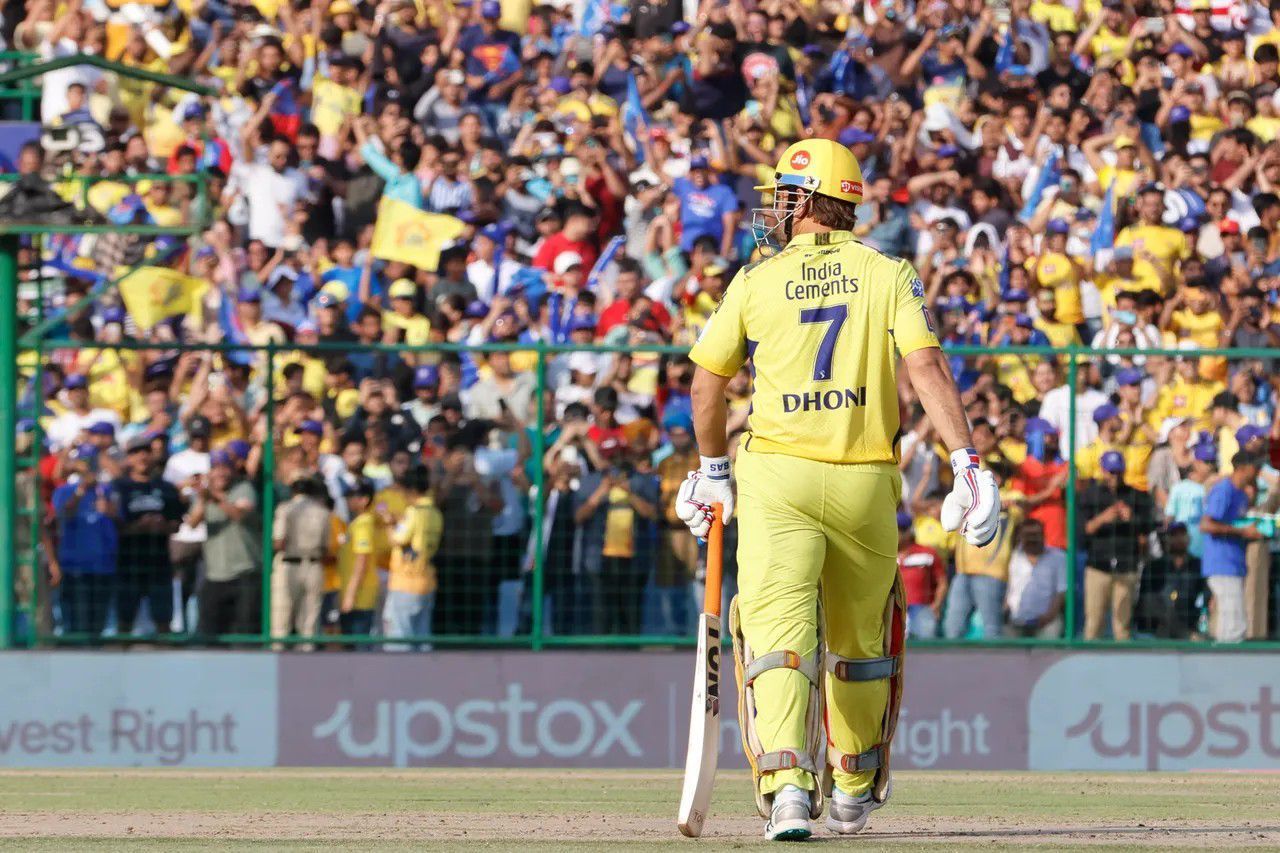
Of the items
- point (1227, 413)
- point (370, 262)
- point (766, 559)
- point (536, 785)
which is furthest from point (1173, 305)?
point (766, 559)

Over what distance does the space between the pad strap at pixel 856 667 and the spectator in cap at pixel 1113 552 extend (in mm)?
5262

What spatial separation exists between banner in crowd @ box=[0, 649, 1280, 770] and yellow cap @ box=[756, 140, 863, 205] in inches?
208

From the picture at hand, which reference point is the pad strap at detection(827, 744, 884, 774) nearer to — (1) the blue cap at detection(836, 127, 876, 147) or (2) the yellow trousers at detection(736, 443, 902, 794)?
(2) the yellow trousers at detection(736, 443, 902, 794)

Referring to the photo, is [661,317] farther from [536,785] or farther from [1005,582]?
[536,785]

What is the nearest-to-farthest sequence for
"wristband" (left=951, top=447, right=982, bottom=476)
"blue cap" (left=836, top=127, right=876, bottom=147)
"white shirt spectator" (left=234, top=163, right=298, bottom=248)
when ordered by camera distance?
"wristband" (left=951, top=447, right=982, bottom=476) < "white shirt spectator" (left=234, top=163, right=298, bottom=248) < "blue cap" (left=836, top=127, right=876, bottom=147)

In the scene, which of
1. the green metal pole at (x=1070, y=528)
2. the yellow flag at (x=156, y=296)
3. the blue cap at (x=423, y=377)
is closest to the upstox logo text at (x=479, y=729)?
the blue cap at (x=423, y=377)

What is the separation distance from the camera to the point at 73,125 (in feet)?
44.7

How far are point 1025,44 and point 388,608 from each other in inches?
351

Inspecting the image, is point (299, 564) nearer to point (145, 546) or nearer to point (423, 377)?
point (145, 546)

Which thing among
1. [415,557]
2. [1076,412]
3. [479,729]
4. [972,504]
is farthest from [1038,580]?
[972,504]

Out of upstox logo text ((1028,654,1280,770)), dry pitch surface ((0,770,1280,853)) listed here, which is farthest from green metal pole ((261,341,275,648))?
upstox logo text ((1028,654,1280,770))

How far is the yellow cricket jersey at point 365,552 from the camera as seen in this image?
12047mm

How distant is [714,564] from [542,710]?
16.2ft

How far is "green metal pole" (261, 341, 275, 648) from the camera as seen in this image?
1205cm
